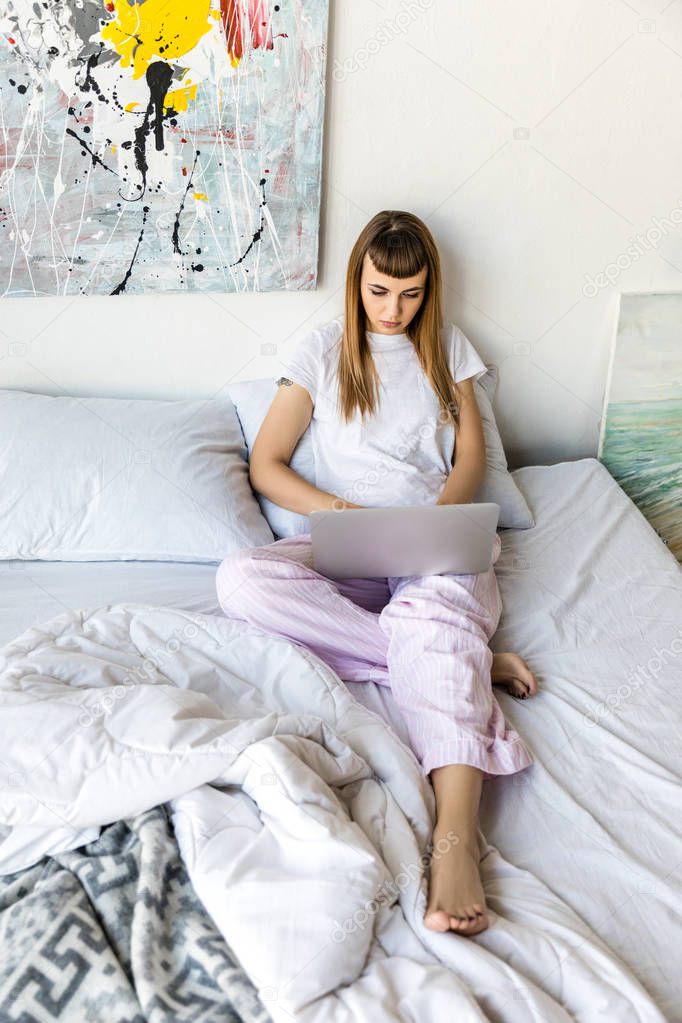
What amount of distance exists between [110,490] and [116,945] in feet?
2.98

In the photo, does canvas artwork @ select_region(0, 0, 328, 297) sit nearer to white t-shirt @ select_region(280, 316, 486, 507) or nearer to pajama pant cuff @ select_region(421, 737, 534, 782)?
white t-shirt @ select_region(280, 316, 486, 507)

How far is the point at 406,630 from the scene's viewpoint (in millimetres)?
1390

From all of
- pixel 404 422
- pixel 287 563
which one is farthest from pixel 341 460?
pixel 287 563

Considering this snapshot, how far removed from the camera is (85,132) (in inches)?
64.4

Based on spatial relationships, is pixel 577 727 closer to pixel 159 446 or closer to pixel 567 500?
pixel 567 500

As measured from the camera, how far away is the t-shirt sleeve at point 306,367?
67.8 inches

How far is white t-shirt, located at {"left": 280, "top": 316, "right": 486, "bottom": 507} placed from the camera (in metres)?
1.69

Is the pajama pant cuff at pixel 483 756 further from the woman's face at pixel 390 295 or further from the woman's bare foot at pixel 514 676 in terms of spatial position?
the woman's face at pixel 390 295

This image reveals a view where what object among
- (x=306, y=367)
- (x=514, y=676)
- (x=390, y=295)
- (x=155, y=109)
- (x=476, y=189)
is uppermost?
(x=155, y=109)

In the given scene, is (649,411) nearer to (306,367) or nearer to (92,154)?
(306,367)

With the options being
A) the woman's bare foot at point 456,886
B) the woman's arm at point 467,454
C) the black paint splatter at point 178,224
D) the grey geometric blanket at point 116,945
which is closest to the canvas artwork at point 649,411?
the woman's arm at point 467,454

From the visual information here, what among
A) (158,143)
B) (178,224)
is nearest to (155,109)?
(158,143)

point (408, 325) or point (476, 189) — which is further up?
point (476, 189)

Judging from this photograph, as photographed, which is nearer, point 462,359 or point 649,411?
point 462,359
